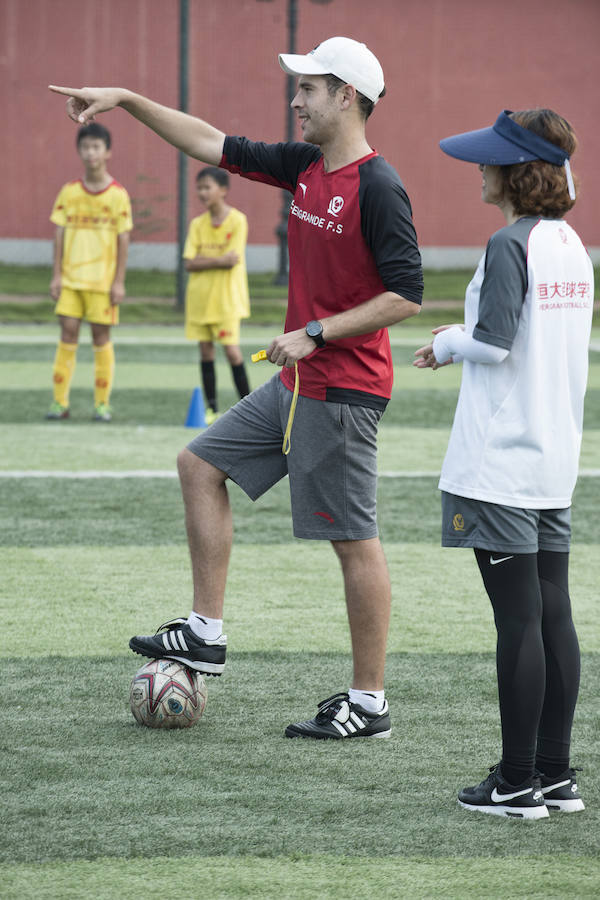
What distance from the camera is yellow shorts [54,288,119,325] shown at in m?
11.5

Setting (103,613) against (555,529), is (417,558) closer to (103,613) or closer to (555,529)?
(103,613)

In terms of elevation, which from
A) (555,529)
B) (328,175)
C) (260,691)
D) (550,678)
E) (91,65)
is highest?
(91,65)

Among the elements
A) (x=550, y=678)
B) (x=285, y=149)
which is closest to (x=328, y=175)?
(x=285, y=149)

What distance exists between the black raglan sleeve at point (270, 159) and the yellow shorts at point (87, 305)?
679cm

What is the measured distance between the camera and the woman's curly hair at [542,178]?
3.53 m

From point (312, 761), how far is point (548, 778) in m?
0.73

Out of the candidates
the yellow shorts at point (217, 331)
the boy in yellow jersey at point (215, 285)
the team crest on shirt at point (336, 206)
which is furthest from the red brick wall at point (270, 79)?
the team crest on shirt at point (336, 206)

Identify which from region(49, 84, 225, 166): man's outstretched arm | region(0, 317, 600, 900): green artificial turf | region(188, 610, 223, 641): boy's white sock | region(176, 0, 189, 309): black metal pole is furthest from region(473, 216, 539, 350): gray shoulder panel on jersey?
region(176, 0, 189, 309): black metal pole

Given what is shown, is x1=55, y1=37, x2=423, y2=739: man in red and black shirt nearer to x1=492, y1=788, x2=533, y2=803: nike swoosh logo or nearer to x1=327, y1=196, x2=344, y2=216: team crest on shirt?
x1=327, y1=196, x2=344, y2=216: team crest on shirt

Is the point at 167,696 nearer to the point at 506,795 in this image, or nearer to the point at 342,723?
the point at 342,723

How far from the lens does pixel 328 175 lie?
4.38 meters

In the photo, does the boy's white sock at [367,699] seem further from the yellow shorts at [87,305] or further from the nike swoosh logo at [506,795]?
the yellow shorts at [87,305]

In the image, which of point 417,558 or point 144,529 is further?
point 144,529

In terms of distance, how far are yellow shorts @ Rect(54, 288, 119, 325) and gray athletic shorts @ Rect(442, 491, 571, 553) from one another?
322 inches
